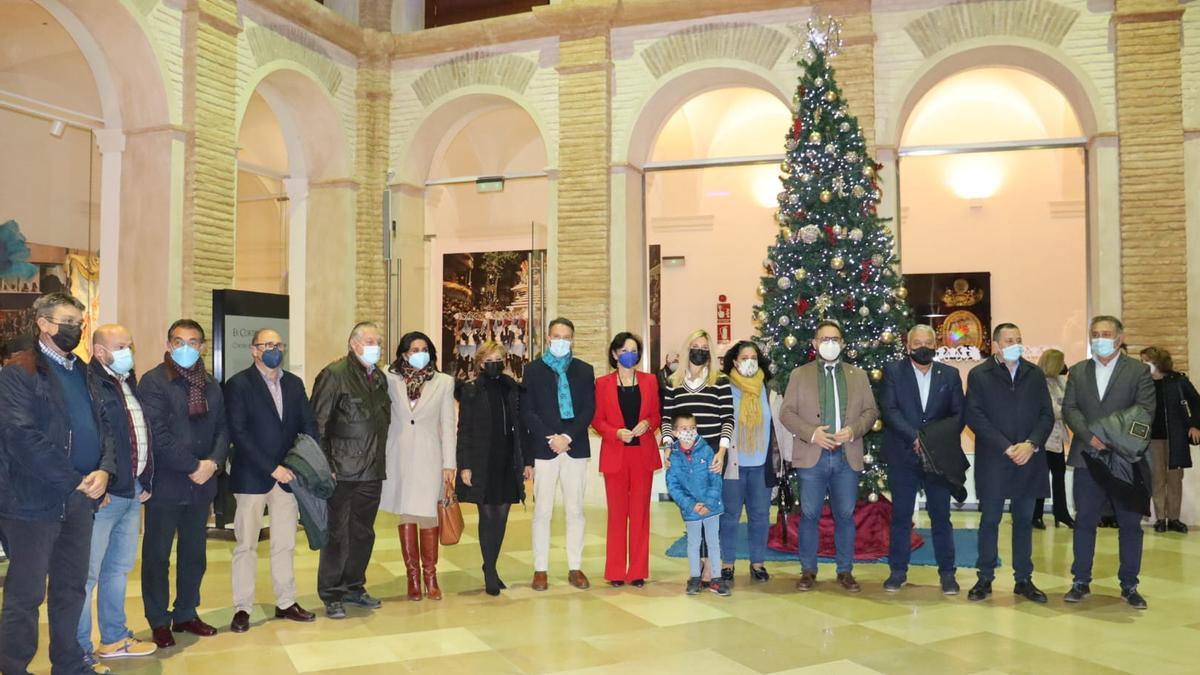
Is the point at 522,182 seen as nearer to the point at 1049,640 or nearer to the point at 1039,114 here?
the point at 1039,114

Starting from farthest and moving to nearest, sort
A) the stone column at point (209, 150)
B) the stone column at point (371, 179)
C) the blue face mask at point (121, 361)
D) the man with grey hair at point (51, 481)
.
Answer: the stone column at point (371, 179) → the stone column at point (209, 150) → the blue face mask at point (121, 361) → the man with grey hair at point (51, 481)

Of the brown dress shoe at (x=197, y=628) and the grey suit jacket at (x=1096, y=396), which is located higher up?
the grey suit jacket at (x=1096, y=396)

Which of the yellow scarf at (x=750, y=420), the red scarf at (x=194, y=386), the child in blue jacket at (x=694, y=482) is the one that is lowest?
the child in blue jacket at (x=694, y=482)

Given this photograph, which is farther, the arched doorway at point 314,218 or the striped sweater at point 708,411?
the arched doorway at point 314,218

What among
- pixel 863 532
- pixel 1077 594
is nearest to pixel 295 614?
pixel 863 532

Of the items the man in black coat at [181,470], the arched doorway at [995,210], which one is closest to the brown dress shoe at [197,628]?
the man in black coat at [181,470]

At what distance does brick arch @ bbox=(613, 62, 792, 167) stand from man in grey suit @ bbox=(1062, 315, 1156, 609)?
5.57m

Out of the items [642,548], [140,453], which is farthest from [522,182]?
[140,453]

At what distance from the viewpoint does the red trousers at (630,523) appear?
6633mm

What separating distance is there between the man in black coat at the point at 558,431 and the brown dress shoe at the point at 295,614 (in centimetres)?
152

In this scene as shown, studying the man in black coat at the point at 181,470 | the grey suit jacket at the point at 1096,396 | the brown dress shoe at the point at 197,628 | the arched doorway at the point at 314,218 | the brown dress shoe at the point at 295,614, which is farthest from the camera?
the arched doorway at the point at 314,218

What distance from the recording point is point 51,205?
32.9 feet

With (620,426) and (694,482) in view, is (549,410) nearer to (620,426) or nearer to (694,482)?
(620,426)

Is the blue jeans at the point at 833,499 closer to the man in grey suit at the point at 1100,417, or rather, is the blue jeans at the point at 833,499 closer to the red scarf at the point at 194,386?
the man in grey suit at the point at 1100,417
